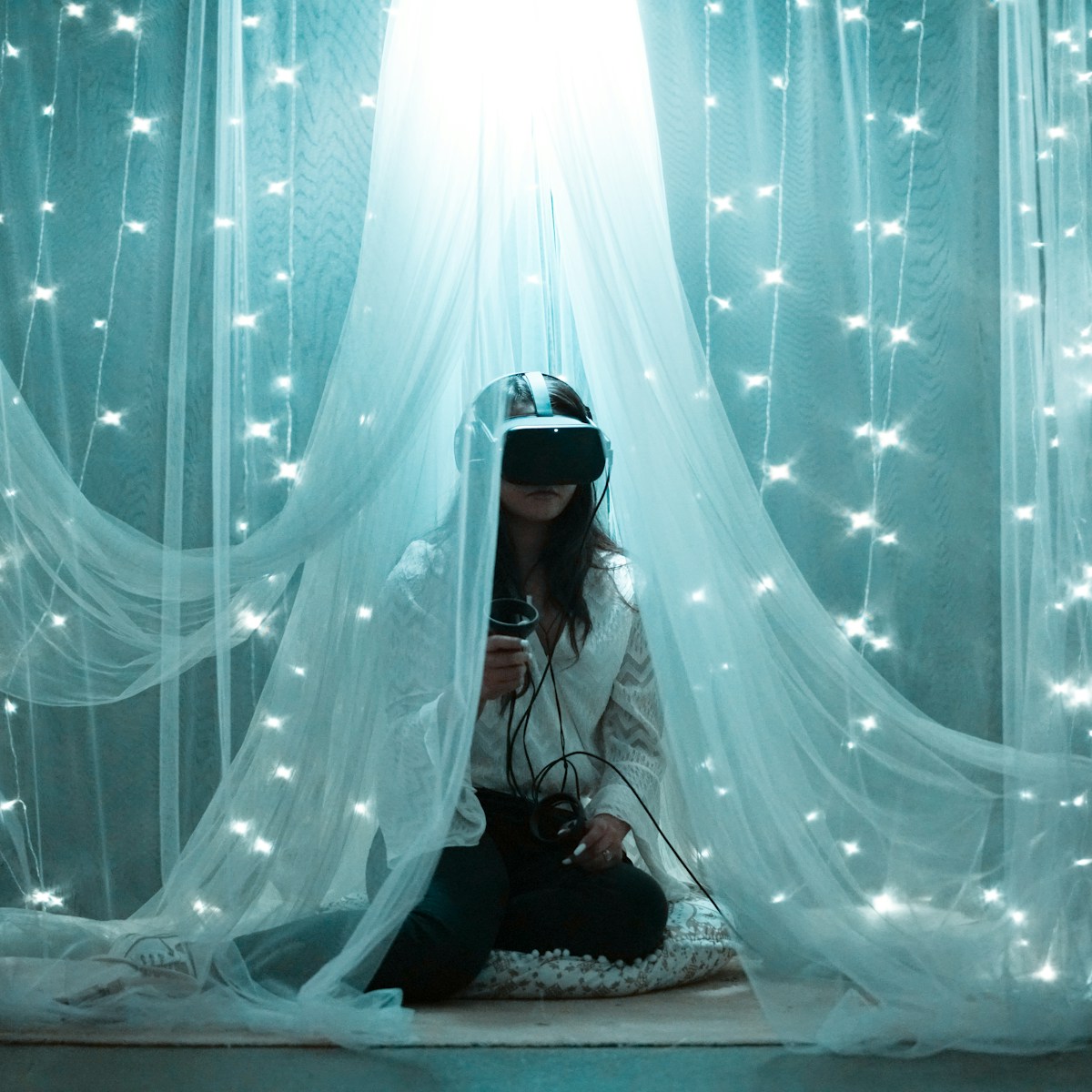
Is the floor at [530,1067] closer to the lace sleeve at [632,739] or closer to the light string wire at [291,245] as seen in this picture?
the lace sleeve at [632,739]

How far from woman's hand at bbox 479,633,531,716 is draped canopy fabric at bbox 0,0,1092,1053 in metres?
0.11

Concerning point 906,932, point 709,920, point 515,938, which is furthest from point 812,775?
point 515,938

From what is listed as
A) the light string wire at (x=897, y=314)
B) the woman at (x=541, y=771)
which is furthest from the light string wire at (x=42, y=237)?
the light string wire at (x=897, y=314)

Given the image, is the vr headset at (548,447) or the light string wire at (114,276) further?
the light string wire at (114,276)

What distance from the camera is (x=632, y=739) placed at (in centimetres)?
179

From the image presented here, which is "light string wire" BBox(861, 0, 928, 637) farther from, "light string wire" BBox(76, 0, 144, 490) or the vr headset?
"light string wire" BBox(76, 0, 144, 490)

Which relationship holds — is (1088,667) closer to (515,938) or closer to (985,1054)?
(985,1054)

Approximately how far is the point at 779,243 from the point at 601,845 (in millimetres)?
941

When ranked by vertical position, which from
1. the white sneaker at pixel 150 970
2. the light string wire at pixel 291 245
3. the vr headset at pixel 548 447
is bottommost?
the white sneaker at pixel 150 970

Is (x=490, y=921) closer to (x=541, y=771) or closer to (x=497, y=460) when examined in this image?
(x=541, y=771)

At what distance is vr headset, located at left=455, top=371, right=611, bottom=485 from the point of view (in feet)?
5.16

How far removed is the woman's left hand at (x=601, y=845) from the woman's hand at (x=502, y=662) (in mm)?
270

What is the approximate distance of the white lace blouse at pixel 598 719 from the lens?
1728 millimetres

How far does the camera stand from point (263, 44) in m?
1.59
